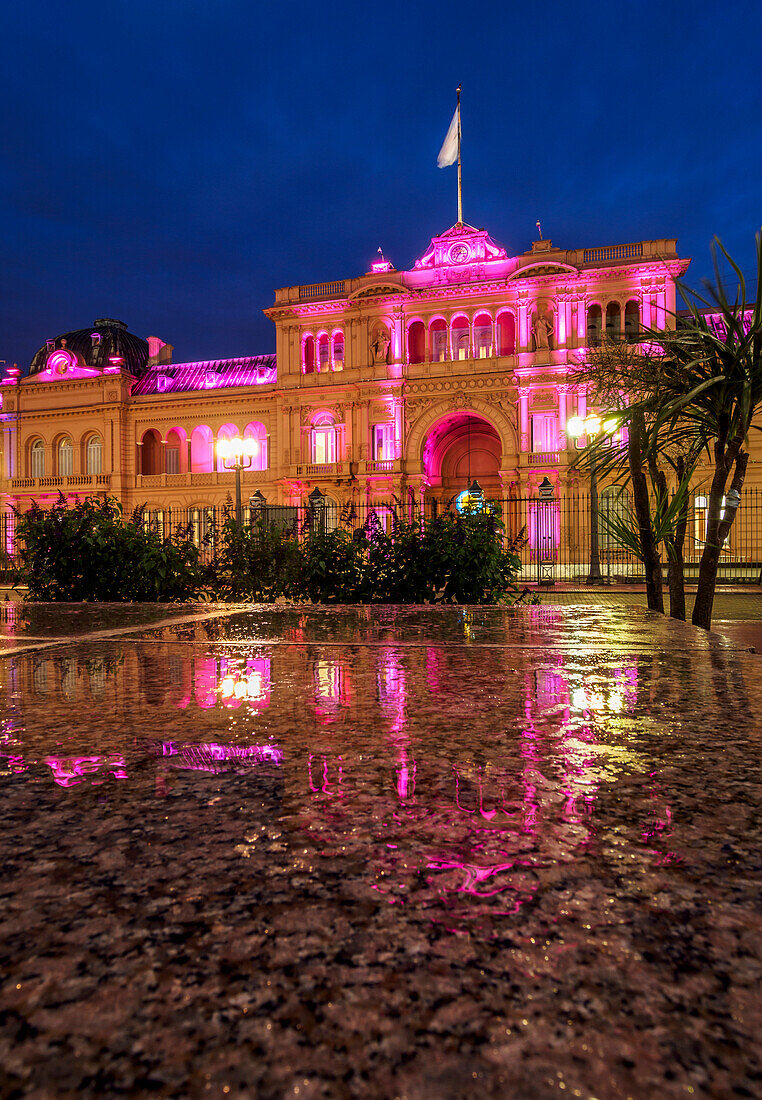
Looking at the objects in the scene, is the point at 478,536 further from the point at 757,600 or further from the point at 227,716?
the point at 757,600

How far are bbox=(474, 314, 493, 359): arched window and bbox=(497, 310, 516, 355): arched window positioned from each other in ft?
1.23

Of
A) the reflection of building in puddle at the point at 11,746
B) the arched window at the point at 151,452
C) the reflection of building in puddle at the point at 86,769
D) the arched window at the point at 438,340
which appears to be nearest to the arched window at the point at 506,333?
the arched window at the point at 438,340

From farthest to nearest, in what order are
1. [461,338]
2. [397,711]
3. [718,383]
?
[461,338] → [718,383] → [397,711]

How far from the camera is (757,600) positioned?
12758 millimetres

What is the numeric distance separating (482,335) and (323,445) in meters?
8.23

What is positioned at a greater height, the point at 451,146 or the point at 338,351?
the point at 451,146

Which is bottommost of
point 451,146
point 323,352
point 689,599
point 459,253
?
point 689,599

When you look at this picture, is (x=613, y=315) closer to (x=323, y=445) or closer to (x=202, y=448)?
(x=323, y=445)

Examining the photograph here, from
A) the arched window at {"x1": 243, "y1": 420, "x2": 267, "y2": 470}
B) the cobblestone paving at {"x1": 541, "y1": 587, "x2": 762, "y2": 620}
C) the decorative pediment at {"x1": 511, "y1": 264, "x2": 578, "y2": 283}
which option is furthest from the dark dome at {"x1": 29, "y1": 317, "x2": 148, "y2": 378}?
the cobblestone paving at {"x1": 541, "y1": 587, "x2": 762, "y2": 620}

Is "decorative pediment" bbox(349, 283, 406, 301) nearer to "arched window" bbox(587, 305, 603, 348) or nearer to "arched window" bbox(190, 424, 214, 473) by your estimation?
"arched window" bbox(587, 305, 603, 348)

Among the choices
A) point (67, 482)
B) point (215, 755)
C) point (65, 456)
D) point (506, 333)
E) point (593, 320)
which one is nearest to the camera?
point (215, 755)

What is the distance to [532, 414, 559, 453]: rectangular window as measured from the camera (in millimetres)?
25188

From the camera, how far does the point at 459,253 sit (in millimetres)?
26844

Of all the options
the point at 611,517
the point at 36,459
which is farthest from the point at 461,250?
the point at 36,459
